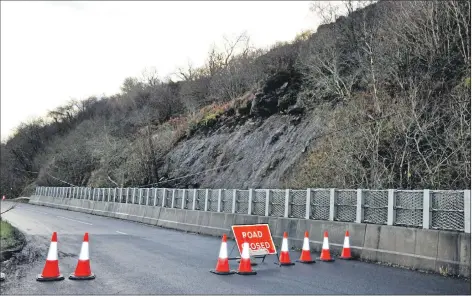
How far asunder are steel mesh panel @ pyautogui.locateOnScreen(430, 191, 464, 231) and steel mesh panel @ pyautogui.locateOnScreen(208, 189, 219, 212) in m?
12.5

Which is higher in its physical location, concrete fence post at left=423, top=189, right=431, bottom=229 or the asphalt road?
concrete fence post at left=423, top=189, right=431, bottom=229

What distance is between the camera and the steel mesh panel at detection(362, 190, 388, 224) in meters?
13.9

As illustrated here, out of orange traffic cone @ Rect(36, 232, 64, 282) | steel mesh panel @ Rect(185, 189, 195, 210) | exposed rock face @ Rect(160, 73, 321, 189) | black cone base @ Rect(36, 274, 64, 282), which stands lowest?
black cone base @ Rect(36, 274, 64, 282)

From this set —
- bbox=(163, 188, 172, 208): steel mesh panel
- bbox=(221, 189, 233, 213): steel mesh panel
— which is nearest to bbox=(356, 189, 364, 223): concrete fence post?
bbox=(221, 189, 233, 213): steel mesh panel

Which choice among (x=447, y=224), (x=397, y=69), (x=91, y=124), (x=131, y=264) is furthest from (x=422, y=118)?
(x=91, y=124)

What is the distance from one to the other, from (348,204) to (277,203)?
4.10 m

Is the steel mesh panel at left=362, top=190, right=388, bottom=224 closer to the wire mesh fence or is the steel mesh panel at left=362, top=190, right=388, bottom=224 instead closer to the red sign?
the wire mesh fence

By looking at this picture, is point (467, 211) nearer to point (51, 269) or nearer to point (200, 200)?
point (51, 269)

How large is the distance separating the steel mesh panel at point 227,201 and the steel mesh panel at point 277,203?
3.11 metres

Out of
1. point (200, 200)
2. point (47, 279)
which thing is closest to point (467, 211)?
point (47, 279)

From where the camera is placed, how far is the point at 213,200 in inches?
925

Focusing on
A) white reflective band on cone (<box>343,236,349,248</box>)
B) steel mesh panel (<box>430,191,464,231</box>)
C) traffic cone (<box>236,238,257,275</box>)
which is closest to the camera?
traffic cone (<box>236,238,257,275</box>)

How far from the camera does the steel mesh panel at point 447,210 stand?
1151 centimetres

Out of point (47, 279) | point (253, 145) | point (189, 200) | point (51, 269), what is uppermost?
point (253, 145)
